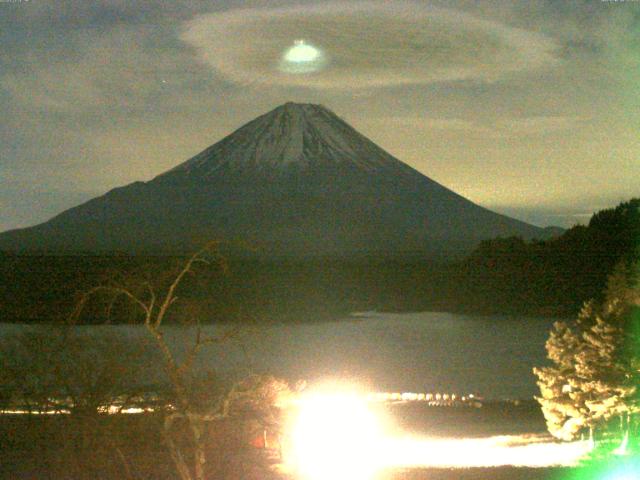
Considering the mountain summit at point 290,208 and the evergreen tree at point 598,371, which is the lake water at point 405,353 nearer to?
the evergreen tree at point 598,371

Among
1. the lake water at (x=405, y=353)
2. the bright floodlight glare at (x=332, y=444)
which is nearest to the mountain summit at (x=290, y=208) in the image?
the lake water at (x=405, y=353)

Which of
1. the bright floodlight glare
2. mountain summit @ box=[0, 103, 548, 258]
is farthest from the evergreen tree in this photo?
mountain summit @ box=[0, 103, 548, 258]

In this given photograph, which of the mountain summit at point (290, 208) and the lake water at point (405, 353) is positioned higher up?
the mountain summit at point (290, 208)

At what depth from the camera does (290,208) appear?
5167 inches

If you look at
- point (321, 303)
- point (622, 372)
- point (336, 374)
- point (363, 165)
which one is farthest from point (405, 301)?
point (622, 372)

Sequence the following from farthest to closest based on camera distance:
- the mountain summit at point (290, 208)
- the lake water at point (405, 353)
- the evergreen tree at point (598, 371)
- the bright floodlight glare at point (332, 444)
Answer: the mountain summit at point (290, 208)
the lake water at point (405, 353)
the evergreen tree at point (598, 371)
the bright floodlight glare at point (332, 444)

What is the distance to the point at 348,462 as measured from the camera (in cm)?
1359

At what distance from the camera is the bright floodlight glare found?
12.9 meters

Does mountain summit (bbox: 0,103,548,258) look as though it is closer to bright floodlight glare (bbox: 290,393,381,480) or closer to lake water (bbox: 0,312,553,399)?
lake water (bbox: 0,312,553,399)

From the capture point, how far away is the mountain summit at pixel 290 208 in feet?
385

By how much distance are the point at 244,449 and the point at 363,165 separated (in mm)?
124147

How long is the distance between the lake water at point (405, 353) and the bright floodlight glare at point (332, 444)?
4195 mm

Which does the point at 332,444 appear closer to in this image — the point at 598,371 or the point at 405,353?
the point at 598,371

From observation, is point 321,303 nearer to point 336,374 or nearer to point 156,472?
point 336,374
